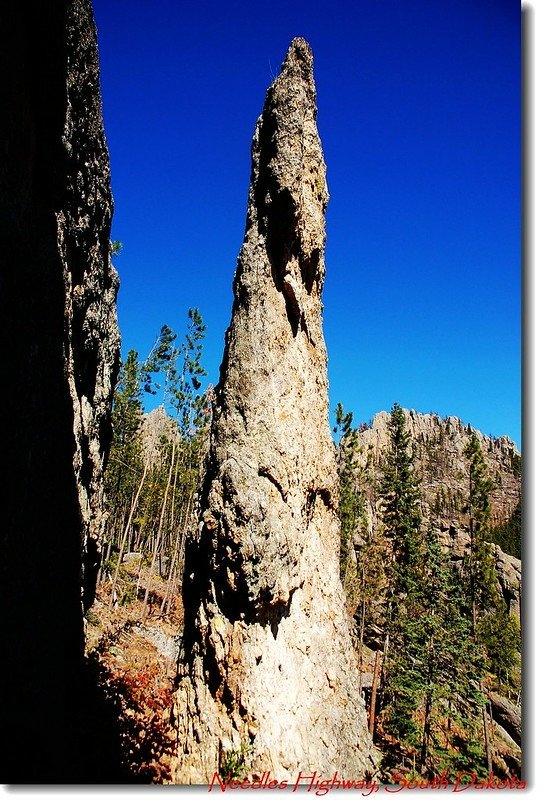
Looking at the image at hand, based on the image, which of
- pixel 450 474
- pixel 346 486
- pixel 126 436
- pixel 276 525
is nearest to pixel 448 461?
pixel 450 474

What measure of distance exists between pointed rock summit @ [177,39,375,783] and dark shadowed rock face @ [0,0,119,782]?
2.47 meters

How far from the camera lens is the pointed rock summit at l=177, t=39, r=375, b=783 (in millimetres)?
8430

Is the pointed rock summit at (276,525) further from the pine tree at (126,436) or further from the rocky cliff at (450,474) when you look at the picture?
the rocky cliff at (450,474)

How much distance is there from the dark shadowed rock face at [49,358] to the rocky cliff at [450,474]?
55408mm

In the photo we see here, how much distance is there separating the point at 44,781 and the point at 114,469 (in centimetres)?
2665

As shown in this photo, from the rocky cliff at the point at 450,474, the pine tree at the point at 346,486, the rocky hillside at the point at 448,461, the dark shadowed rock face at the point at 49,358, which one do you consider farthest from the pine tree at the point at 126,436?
the rocky hillside at the point at 448,461

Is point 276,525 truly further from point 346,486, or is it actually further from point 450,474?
point 450,474

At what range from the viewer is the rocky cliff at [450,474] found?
66062 mm

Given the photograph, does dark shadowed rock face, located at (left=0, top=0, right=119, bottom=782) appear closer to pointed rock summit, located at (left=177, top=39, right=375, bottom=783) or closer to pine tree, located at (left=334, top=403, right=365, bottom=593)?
pointed rock summit, located at (left=177, top=39, right=375, bottom=783)

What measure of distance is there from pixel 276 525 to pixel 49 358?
5.36 meters

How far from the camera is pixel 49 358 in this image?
6609 mm

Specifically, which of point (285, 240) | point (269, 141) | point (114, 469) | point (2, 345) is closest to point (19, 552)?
point (2, 345)

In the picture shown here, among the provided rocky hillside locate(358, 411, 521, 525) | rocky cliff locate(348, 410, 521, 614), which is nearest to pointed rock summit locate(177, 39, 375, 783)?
rocky cliff locate(348, 410, 521, 614)

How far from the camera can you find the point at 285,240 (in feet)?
36.0
